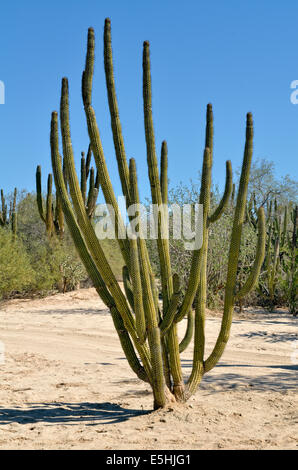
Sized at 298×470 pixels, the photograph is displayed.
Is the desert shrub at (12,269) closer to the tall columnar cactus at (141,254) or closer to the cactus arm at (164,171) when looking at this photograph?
the cactus arm at (164,171)

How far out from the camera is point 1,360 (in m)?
7.37

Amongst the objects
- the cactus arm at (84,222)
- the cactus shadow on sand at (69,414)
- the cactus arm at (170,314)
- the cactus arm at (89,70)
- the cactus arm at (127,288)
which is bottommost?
the cactus shadow on sand at (69,414)

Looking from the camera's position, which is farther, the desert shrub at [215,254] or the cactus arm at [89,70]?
the desert shrub at [215,254]

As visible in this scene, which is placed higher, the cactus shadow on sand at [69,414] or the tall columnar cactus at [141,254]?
the tall columnar cactus at [141,254]

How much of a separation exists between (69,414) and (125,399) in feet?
2.51

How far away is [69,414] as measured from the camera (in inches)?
189

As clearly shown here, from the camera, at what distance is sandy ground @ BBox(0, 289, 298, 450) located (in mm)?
4047

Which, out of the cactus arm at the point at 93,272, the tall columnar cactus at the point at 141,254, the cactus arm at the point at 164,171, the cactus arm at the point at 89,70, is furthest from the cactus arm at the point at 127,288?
the cactus arm at the point at 89,70

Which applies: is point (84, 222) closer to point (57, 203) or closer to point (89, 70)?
point (89, 70)

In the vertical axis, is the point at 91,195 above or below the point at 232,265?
above

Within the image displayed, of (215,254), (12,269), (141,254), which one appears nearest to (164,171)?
(141,254)

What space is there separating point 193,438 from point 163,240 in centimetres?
172

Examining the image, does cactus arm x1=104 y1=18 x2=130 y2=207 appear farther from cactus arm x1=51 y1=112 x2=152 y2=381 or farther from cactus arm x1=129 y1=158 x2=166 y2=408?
cactus arm x1=51 y1=112 x2=152 y2=381

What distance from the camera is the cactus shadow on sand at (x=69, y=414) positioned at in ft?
15.0
